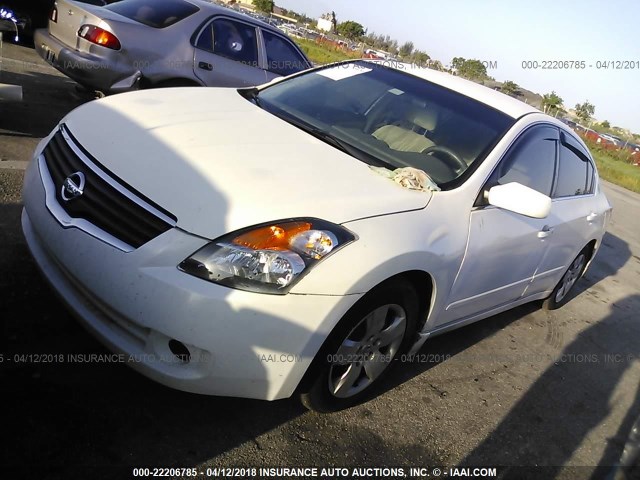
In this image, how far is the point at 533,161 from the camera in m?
3.54

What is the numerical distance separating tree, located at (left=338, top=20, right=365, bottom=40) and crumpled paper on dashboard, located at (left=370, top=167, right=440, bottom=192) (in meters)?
64.6

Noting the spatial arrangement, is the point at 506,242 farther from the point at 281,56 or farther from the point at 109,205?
the point at 281,56

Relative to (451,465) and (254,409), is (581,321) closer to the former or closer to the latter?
(451,465)

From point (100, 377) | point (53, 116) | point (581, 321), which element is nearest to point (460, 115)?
point (100, 377)

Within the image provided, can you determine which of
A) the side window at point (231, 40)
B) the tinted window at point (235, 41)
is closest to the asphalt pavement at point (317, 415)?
the side window at point (231, 40)

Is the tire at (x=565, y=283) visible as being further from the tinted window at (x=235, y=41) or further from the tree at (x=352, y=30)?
the tree at (x=352, y=30)

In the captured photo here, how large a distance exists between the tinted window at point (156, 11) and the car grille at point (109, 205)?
13.2 ft

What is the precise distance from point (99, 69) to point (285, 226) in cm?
430

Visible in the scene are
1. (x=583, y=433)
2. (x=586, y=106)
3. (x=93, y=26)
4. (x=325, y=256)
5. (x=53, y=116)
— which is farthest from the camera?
(x=586, y=106)

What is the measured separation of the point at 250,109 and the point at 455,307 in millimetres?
1669

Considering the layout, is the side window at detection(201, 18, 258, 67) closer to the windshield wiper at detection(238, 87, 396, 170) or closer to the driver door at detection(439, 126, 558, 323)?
the windshield wiper at detection(238, 87, 396, 170)

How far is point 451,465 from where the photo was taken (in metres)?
2.67

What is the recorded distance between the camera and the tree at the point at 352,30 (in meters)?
62.9

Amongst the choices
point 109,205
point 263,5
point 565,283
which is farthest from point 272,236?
point 263,5
